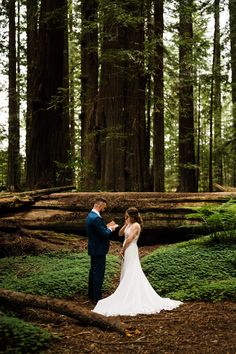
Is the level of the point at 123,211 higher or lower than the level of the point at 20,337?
higher

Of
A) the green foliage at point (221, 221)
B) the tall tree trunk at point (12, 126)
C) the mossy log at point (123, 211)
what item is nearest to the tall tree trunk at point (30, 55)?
the tall tree trunk at point (12, 126)

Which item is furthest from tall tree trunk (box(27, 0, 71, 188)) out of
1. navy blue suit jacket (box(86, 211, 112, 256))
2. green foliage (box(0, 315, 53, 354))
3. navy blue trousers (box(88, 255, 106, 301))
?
green foliage (box(0, 315, 53, 354))

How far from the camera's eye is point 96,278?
8.05m

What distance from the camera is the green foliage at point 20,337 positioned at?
4.78 meters

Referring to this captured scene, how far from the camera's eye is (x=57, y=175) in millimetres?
15328

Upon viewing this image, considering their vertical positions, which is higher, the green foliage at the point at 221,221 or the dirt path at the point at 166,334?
the green foliage at the point at 221,221

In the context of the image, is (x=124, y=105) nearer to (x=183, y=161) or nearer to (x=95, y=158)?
(x=95, y=158)

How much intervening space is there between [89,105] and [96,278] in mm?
10099

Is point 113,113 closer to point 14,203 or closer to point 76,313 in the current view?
point 14,203

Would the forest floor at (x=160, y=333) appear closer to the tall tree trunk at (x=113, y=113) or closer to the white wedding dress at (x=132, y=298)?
the white wedding dress at (x=132, y=298)

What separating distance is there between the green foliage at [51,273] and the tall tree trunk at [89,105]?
202 inches

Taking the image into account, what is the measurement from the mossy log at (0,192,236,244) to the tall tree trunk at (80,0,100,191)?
2697mm

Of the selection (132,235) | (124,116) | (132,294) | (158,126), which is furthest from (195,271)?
(158,126)

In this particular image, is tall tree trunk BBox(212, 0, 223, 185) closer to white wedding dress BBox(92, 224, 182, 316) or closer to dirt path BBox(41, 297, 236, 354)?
white wedding dress BBox(92, 224, 182, 316)
